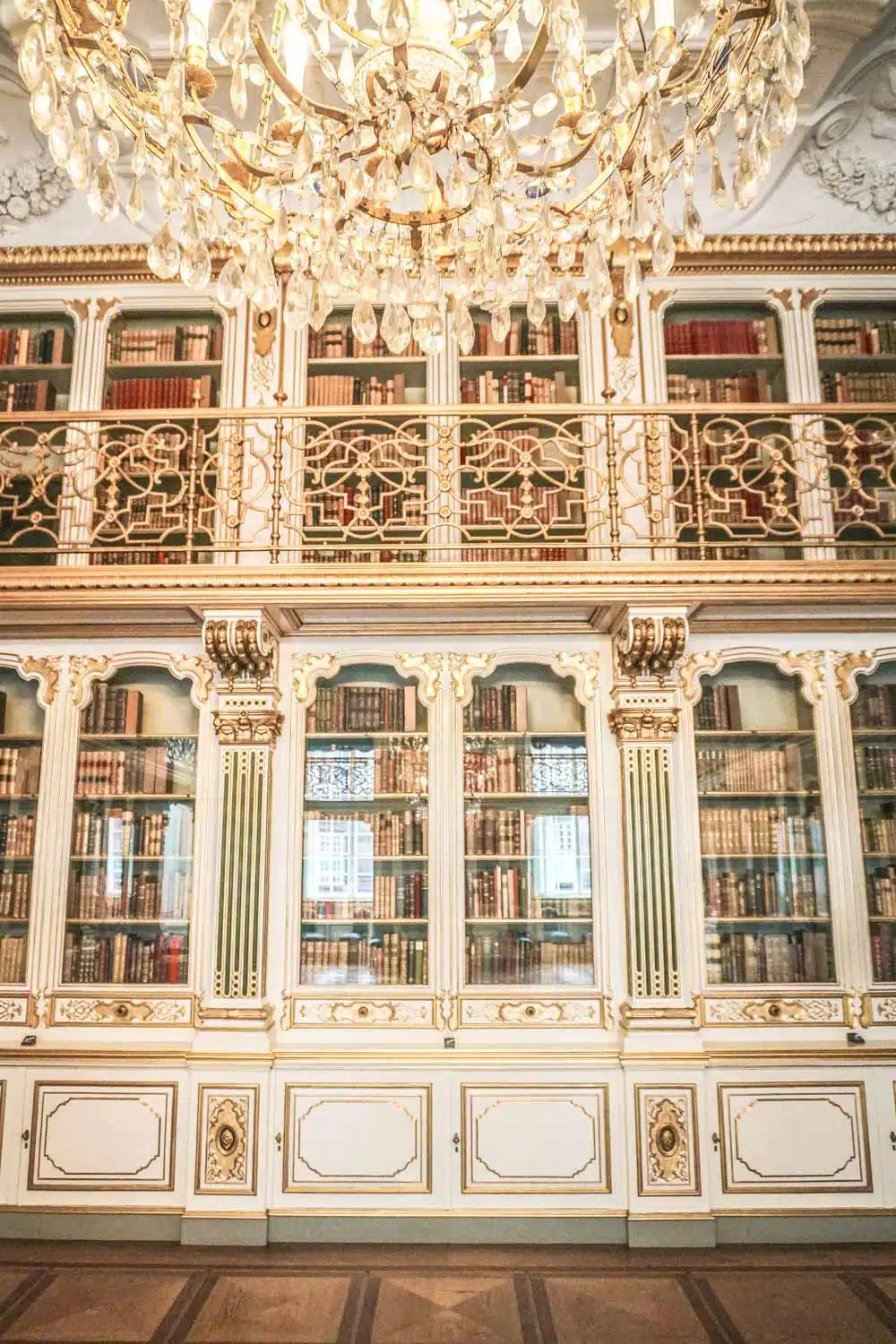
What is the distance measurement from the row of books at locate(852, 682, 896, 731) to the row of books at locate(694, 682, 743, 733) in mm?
583

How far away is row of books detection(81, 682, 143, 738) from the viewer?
492 cm

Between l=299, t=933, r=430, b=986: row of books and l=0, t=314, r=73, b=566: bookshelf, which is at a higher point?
l=0, t=314, r=73, b=566: bookshelf

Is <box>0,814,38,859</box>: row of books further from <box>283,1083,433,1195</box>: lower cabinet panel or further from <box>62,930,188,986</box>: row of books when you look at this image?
<box>283,1083,433,1195</box>: lower cabinet panel

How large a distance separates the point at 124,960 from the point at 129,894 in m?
0.31

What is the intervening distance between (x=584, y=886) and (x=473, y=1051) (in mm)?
925

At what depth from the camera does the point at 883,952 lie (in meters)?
4.65

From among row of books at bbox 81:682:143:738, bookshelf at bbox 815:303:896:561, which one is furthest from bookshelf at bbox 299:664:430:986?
bookshelf at bbox 815:303:896:561

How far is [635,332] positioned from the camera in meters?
5.13

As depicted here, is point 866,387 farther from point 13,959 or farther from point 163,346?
point 13,959

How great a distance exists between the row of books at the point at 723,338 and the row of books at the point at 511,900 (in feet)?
9.40

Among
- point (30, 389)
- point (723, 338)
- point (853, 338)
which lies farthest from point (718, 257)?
point (30, 389)

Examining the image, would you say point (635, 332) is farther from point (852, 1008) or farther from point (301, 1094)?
point (301, 1094)

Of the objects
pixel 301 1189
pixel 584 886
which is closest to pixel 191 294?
pixel 584 886

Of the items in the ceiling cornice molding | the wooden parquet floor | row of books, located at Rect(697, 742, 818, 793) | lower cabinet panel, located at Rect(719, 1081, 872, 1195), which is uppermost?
the ceiling cornice molding
